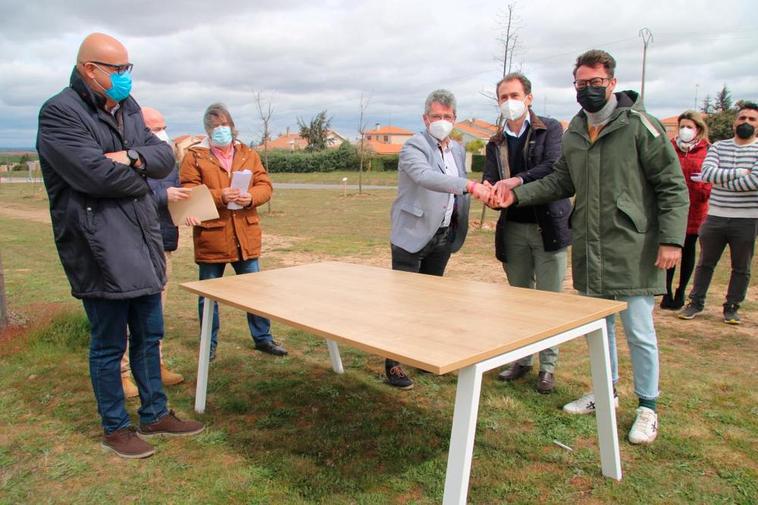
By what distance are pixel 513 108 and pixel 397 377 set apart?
1912 mm

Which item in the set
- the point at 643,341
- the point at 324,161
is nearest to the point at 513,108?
the point at 643,341

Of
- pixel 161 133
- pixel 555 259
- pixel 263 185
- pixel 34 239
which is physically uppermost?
pixel 161 133

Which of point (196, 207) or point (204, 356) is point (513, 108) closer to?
point (196, 207)

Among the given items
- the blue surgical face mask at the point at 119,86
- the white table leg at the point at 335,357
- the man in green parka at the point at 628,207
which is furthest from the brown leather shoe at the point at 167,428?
the man in green parka at the point at 628,207

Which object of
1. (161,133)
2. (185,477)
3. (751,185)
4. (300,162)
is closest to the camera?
(185,477)

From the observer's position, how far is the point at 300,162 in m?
46.4

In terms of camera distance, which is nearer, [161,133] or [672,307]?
[161,133]

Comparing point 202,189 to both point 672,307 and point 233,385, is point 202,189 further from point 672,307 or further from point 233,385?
point 672,307

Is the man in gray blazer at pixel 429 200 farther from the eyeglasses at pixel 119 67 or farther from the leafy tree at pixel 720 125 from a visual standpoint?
the leafy tree at pixel 720 125

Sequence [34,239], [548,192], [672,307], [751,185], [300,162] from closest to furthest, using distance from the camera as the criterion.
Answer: [548,192]
[751,185]
[672,307]
[34,239]
[300,162]

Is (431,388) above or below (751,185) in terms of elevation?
below

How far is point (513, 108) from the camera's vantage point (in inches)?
145

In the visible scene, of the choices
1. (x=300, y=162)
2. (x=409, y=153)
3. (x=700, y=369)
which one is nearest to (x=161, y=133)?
(x=409, y=153)

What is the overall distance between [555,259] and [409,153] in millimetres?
1157
